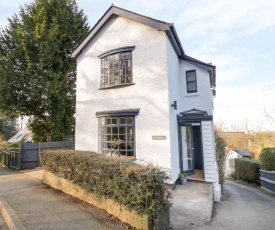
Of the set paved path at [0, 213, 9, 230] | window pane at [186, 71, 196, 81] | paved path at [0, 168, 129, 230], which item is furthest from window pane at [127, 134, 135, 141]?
paved path at [0, 213, 9, 230]

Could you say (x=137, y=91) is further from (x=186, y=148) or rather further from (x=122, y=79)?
(x=186, y=148)

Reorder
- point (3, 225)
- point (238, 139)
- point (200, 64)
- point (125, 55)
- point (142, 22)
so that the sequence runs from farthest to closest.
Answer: point (238, 139), point (200, 64), point (125, 55), point (142, 22), point (3, 225)

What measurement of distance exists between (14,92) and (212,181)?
1631 cm

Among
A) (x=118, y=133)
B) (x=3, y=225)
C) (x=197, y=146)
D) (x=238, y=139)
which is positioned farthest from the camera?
(x=238, y=139)

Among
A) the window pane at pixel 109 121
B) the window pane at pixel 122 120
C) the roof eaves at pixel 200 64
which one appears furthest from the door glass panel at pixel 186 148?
the window pane at pixel 109 121

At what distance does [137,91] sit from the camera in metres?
9.93

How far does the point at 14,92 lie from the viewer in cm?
1652

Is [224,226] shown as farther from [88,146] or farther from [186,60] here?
[186,60]

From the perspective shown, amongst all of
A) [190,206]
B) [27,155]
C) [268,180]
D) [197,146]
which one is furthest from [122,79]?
[268,180]

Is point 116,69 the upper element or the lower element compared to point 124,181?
upper

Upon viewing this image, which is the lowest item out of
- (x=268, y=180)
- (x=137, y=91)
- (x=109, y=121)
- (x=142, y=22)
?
(x=268, y=180)

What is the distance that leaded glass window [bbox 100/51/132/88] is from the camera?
1047 cm

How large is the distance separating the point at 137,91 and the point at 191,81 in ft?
12.1

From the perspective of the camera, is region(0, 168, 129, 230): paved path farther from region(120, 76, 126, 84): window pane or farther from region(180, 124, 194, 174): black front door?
region(120, 76, 126, 84): window pane
